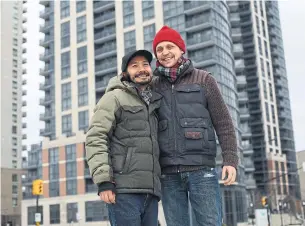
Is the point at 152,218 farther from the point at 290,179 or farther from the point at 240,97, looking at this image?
the point at 290,179

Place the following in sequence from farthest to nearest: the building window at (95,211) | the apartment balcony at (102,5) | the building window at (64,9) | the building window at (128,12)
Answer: the building window at (64,9) → the apartment balcony at (102,5) → the building window at (128,12) → the building window at (95,211)

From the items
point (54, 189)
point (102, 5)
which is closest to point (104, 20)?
point (102, 5)

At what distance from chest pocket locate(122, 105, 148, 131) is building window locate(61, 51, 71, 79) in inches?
2617

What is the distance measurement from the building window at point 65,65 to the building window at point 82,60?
6.08 feet

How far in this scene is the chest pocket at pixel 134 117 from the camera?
399 centimetres

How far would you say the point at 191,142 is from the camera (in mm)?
4098

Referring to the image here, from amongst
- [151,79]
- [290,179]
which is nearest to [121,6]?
[290,179]

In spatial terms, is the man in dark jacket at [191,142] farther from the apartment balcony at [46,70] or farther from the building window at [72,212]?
the apartment balcony at [46,70]

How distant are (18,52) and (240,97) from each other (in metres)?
55.1

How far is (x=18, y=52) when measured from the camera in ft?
341

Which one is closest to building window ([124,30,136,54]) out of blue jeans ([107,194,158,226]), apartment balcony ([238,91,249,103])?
apartment balcony ([238,91,249,103])

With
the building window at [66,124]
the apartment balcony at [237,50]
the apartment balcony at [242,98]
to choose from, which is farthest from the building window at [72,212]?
the apartment balcony at [237,50]

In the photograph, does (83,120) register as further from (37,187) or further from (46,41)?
(37,187)

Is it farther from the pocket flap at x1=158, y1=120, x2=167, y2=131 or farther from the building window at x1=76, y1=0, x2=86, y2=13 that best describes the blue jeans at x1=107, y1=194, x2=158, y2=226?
the building window at x1=76, y1=0, x2=86, y2=13
